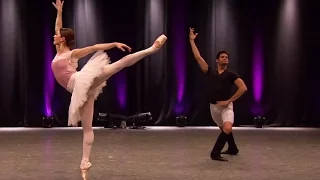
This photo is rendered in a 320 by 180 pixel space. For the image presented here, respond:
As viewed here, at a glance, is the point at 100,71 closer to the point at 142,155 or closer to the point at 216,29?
the point at 142,155

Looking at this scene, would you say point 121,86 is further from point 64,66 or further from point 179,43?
point 64,66

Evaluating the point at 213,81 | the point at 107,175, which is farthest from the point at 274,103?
the point at 107,175

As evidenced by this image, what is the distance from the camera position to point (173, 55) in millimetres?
9367

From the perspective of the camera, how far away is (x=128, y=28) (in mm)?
9383

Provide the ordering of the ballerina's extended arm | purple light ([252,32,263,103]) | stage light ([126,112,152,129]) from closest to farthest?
1. the ballerina's extended arm
2. stage light ([126,112,152,129])
3. purple light ([252,32,263,103])

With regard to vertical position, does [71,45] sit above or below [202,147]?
above

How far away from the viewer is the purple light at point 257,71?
9273 millimetres

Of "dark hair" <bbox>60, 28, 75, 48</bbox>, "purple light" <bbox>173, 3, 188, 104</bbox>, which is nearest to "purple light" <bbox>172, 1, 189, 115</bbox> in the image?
"purple light" <bbox>173, 3, 188, 104</bbox>

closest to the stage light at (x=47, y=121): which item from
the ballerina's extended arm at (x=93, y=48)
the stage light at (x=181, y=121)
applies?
the stage light at (x=181, y=121)

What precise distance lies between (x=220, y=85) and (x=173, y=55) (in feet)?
15.5

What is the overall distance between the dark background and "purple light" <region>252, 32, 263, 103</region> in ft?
0.07

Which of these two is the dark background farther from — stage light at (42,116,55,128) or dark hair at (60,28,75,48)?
dark hair at (60,28,75,48)

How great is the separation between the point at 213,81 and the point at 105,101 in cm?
481

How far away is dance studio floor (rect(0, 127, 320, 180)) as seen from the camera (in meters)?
3.82
